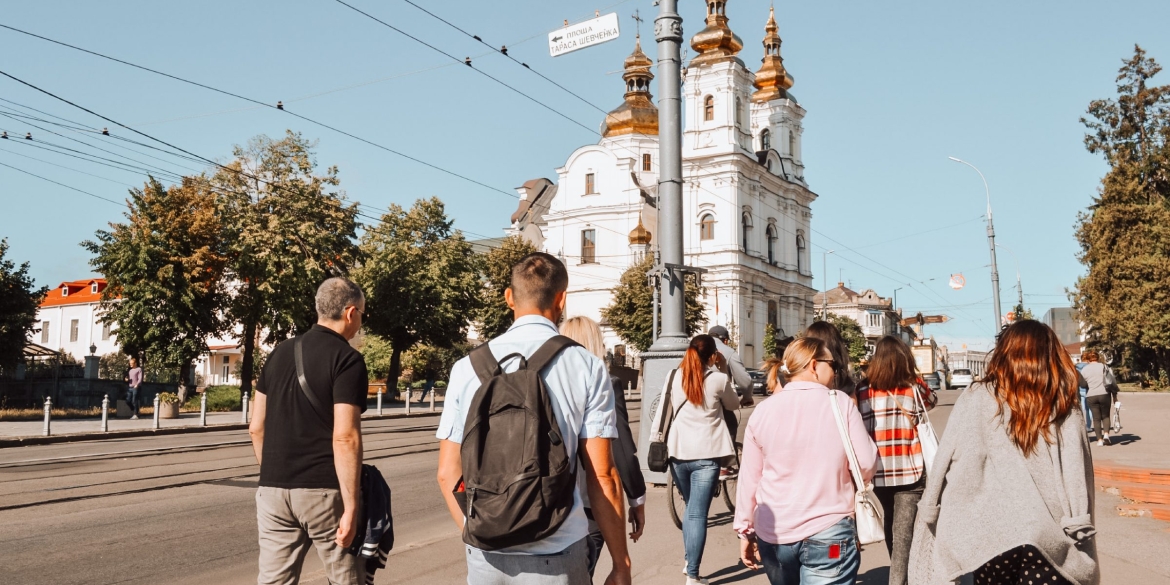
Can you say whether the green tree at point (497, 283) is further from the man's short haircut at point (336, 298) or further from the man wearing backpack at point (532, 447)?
the man wearing backpack at point (532, 447)

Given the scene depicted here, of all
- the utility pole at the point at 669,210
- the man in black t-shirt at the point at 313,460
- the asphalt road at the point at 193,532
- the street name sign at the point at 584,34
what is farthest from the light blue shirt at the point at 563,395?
the street name sign at the point at 584,34

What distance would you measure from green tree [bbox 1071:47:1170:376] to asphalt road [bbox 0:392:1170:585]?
43718 mm

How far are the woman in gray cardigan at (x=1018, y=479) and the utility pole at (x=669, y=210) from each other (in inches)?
296

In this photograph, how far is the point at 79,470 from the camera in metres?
13.6

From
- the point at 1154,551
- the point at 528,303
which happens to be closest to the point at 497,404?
the point at 528,303

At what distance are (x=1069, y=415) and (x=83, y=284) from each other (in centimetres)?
8533

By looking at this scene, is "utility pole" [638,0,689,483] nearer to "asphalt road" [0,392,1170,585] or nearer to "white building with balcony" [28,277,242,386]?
"asphalt road" [0,392,1170,585]

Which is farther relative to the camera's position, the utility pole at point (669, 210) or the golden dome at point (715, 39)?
the golden dome at point (715, 39)

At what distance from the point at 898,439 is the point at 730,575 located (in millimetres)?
1822

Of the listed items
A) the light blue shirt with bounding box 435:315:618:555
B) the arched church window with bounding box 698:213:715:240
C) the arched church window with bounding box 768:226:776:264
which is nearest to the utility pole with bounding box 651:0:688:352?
the light blue shirt with bounding box 435:315:618:555

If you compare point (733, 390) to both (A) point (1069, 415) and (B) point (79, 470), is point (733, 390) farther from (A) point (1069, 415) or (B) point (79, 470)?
(B) point (79, 470)

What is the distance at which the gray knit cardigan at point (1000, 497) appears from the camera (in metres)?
3.26

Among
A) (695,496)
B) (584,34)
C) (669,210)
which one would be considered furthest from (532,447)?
(584,34)

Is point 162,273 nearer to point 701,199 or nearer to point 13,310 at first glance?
point 13,310
